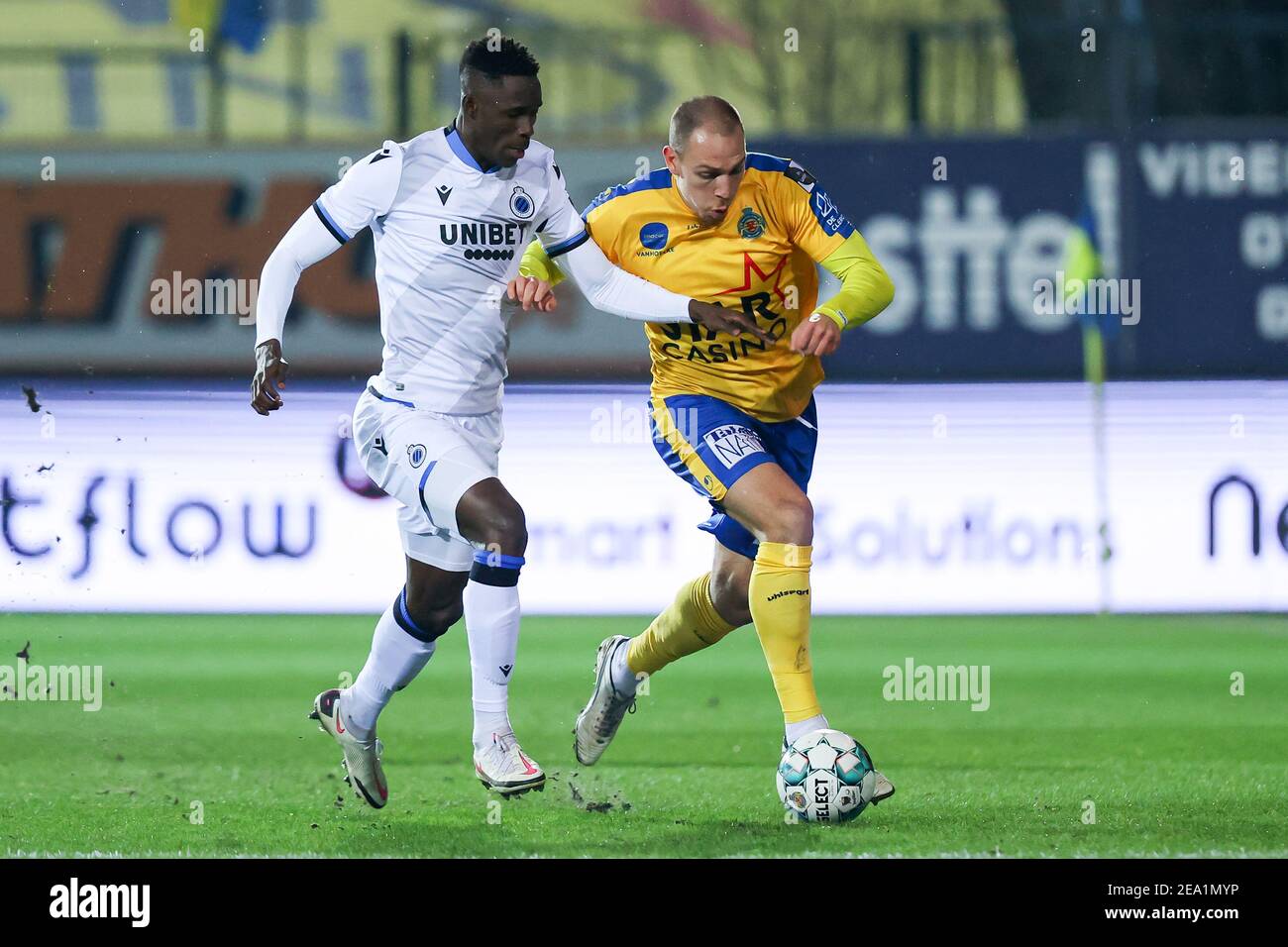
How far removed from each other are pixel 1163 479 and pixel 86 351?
23.0 feet

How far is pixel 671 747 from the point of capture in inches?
277

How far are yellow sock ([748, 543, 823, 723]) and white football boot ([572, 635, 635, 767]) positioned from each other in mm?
1076

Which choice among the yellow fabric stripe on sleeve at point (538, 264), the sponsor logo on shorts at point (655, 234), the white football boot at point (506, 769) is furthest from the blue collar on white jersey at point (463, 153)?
the white football boot at point (506, 769)

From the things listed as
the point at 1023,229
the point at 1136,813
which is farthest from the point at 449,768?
the point at 1023,229

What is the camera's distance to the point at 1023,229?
1180 centimetres

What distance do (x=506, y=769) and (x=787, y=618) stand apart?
2.95ft

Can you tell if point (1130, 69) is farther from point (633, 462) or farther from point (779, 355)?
point (779, 355)

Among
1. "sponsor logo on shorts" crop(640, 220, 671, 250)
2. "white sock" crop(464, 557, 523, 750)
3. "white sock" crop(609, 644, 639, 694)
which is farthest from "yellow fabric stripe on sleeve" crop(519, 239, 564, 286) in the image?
"white sock" crop(609, 644, 639, 694)

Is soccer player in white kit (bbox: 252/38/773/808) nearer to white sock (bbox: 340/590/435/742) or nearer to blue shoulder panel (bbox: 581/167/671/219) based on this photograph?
white sock (bbox: 340/590/435/742)

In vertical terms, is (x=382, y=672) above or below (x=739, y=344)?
below

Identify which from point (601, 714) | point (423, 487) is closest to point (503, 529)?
point (423, 487)

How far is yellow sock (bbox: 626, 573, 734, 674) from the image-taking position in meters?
6.00

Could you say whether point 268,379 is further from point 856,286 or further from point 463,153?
point 856,286

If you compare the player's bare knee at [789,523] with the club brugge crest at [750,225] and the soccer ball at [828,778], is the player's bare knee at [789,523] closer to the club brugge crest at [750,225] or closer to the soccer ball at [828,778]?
the soccer ball at [828,778]
